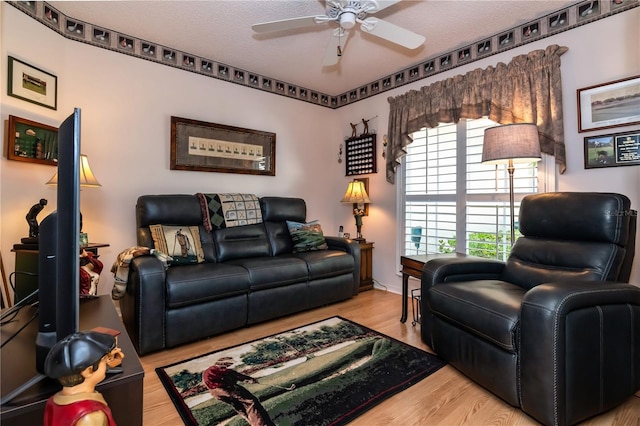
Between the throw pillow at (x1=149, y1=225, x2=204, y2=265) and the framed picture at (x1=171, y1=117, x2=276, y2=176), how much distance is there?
0.83m

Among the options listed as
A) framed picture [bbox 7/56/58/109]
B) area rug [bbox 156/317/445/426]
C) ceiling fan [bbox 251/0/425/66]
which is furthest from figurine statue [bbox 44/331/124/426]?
framed picture [bbox 7/56/58/109]

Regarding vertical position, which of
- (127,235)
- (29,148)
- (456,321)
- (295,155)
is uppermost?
(295,155)

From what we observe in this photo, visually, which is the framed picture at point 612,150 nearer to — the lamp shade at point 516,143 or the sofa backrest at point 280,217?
the lamp shade at point 516,143

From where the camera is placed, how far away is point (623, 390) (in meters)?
1.48

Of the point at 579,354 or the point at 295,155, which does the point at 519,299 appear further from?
the point at 295,155

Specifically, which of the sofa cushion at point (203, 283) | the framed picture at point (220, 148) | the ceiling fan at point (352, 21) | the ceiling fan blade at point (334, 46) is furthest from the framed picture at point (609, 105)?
the framed picture at point (220, 148)

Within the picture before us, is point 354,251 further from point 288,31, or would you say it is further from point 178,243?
point 288,31

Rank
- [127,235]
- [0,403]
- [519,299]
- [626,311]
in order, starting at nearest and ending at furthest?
[0,403] < [626,311] < [519,299] < [127,235]

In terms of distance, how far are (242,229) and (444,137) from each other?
2.30 metres

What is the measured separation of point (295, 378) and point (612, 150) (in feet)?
8.70

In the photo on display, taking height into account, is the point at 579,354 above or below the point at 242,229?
below

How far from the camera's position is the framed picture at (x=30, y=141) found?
2191mm

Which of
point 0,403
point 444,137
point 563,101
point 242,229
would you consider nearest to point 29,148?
point 242,229

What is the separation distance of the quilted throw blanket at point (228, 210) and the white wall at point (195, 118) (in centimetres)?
34
